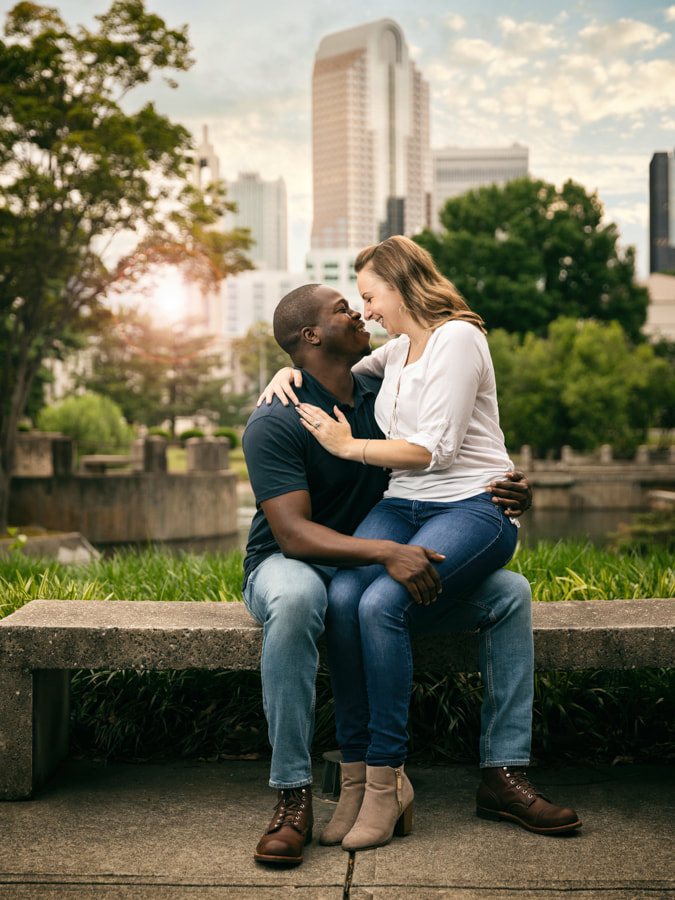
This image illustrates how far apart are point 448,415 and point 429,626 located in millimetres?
649

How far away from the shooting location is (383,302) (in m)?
3.14

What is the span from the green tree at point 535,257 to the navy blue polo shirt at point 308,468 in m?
46.1

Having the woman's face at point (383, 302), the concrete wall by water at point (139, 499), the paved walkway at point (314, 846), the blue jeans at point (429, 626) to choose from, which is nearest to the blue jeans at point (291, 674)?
the blue jeans at point (429, 626)

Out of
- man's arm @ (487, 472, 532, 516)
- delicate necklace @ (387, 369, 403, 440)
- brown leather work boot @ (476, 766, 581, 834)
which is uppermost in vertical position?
delicate necklace @ (387, 369, 403, 440)

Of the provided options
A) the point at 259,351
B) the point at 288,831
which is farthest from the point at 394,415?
the point at 259,351

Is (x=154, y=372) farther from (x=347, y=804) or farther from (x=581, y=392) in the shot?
(x=347, y=804)

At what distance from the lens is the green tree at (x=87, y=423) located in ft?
144

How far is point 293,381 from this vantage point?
10.3 ft

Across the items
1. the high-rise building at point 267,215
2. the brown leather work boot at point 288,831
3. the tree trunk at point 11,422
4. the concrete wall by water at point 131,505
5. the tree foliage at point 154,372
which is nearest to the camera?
the brown leather work boot at point 288,831

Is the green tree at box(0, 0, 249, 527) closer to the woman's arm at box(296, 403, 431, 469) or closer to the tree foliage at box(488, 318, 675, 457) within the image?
the woman's arm at box(296, 403, 431, 469)

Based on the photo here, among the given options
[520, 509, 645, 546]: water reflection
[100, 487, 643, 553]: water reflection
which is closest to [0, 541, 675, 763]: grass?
[100, 487, 643, 553]: water reflection

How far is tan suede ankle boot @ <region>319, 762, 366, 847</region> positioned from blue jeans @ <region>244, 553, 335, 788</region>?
0.40ft

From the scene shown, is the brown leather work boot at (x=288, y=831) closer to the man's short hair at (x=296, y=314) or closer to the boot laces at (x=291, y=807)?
the boot laces at (x=291, y=807)

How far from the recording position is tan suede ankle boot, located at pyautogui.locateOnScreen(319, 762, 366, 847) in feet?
8.64
